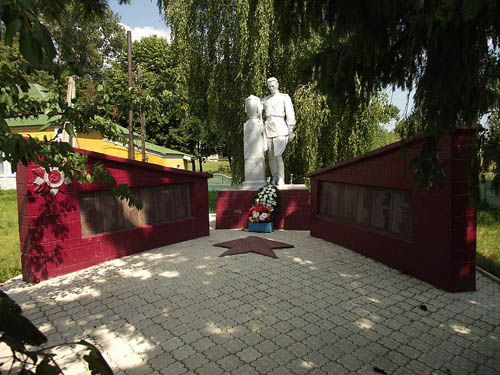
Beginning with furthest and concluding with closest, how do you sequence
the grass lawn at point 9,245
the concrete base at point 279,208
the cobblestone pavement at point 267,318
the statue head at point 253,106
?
the statue head at point 253,106, the concrete base at point 279,208, the grass lawn at point 9,245, the cobblestone pavement at point 267,318

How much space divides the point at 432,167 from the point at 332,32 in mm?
1290

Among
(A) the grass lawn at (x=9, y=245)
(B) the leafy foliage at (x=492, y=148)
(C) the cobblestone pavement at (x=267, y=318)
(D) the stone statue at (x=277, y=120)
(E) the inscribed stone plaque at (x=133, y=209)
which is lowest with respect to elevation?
(C) the cobblestone pavement at (x=267, y=318)

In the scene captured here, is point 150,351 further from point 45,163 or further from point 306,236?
point 306,236

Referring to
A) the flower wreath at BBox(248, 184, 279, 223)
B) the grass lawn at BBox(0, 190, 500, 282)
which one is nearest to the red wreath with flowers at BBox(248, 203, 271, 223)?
the flower wreath at BBox(248, 184, 279, 223)

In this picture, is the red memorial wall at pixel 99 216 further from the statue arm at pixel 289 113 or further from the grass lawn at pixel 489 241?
the grass lawn at pixel 489 241

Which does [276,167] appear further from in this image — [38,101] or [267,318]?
[38,101]

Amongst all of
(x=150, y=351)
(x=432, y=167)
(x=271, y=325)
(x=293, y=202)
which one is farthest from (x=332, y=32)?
(x=293, y=202)

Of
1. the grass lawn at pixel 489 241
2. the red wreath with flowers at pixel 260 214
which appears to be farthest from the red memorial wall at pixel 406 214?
the red wreath with flowers at pixel 260 214

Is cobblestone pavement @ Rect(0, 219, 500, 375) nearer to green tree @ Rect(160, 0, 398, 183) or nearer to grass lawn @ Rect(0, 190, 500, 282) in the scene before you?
grass lawn @ Rect(0, 190, 500, 282)

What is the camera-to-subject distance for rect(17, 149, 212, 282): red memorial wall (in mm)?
4746

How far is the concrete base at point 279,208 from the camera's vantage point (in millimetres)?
8320

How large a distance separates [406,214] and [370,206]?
2.63ft

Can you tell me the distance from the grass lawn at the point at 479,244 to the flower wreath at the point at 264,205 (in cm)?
406

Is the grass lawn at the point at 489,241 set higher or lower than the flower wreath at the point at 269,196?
lower
